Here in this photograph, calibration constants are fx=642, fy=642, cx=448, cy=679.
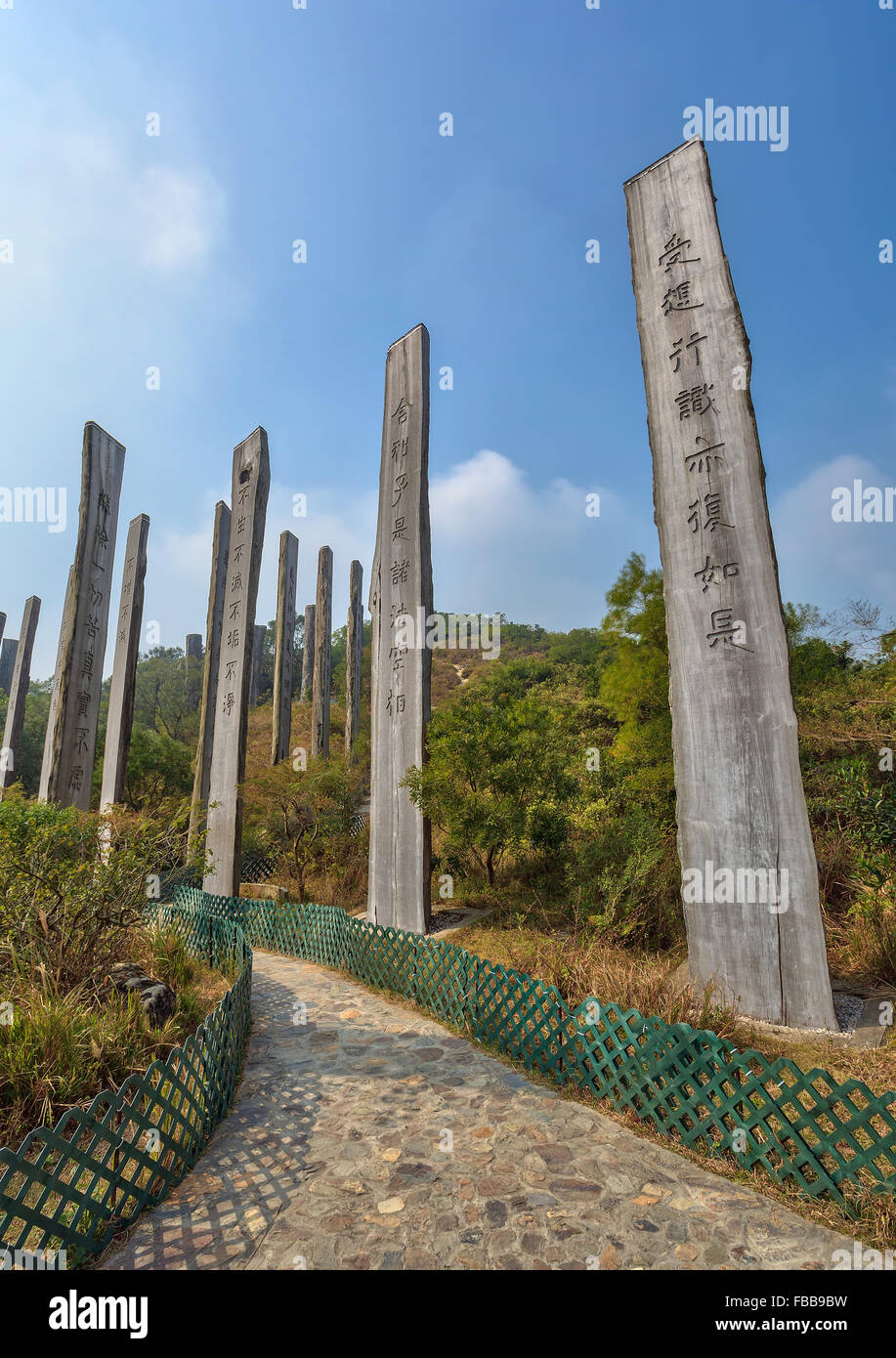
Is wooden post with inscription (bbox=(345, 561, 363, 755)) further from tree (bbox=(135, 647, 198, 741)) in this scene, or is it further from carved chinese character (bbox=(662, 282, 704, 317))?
carved chinese character (bbox=(662, 282, 704, 317))

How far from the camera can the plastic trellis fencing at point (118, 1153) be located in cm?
247

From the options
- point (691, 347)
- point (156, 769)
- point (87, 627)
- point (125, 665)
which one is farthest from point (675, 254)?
point (156, 769)

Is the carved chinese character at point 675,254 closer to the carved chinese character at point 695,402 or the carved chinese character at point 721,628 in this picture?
the carved chinese character at point 695,402

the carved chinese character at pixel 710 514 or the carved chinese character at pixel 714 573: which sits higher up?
the carved chinese character at pixel 710 514

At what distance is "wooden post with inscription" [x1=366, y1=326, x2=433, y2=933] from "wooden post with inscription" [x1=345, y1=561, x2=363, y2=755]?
10036 millimetres

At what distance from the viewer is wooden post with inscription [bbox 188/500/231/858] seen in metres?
12.1

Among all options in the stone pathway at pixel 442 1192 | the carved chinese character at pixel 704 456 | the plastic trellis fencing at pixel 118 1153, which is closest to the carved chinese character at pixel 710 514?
the carved chinese character at pixel 704 456

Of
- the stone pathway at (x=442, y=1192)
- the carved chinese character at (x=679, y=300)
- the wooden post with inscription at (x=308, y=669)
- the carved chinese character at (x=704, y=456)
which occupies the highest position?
the wooden post with inscription at (x=308, y=669)

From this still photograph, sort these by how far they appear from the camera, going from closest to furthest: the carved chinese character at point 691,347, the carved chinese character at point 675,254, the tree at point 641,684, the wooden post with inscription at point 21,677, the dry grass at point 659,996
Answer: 1. the dry grass at point 659,996
2. the carved chinese character at point 691,347
3. the carved chinese character at point 675,254
4. the tree at point 641,684
5. the wooden post with inscription at point 21,677

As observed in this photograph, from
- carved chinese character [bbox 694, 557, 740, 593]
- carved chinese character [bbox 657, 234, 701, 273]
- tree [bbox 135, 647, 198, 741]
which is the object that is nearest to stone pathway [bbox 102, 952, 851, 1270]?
carved chinese character [bbox 694, 557, 740, 593]

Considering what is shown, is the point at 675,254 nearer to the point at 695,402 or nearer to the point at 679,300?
the point at 679,300

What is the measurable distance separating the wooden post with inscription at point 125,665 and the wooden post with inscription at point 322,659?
553 centimetres
